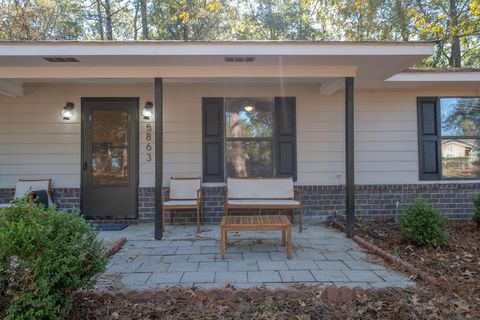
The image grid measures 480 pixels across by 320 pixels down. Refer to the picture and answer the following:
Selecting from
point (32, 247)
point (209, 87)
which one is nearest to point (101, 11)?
point (209, 87)

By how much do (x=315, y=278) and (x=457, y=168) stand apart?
4227mm

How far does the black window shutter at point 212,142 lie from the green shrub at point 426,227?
9.36 feet

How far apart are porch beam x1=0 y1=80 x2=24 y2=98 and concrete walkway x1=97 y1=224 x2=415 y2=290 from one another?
262 centimetres

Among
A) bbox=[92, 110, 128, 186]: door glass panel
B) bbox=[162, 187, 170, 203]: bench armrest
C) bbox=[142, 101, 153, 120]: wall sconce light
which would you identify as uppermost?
bbox=[142, 101, 153, 120]: wall sconce light

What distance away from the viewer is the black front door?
550 centimetres

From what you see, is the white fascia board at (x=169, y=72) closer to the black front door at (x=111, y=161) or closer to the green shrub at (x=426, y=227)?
the black front door at (x=111, y=161)

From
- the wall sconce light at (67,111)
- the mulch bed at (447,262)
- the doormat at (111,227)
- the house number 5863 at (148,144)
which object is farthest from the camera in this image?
the house number 5863 at (148,144)

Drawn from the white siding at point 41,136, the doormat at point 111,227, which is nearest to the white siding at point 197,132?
the white siding at point 41,136

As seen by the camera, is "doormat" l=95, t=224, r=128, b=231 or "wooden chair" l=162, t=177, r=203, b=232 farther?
"wooden chair" l=162, t=177, r=203, b=232

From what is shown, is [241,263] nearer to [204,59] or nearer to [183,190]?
[183,190]

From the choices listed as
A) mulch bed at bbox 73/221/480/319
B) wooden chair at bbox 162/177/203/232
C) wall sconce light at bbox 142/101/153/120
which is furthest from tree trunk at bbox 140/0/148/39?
mulch bed at bbox 73/221/480/319

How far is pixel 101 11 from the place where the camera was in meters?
10.7

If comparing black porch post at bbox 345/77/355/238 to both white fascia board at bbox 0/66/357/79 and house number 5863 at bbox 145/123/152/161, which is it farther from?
house number 5863 at bbox 145/123/152/161

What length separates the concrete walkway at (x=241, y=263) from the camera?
2.95 meters
